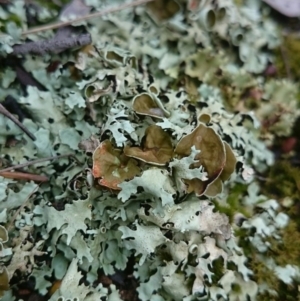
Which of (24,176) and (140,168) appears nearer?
(140,168)

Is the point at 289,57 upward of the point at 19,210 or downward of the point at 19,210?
upward

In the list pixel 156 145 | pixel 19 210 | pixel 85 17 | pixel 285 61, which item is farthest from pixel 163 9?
pixel 19 210

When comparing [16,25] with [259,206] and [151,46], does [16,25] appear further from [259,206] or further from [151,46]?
[259,206]

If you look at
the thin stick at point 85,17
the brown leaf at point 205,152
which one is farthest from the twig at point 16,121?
the brown leaf at point 205,152

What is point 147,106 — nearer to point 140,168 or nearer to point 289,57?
point 140,168

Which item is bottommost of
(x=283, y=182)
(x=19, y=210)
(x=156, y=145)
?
(x=19, y=210)

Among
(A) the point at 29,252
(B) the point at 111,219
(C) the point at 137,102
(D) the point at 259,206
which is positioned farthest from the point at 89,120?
(D) the point at 259,206

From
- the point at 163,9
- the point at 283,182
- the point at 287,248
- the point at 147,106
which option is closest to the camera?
the point at 147,106
